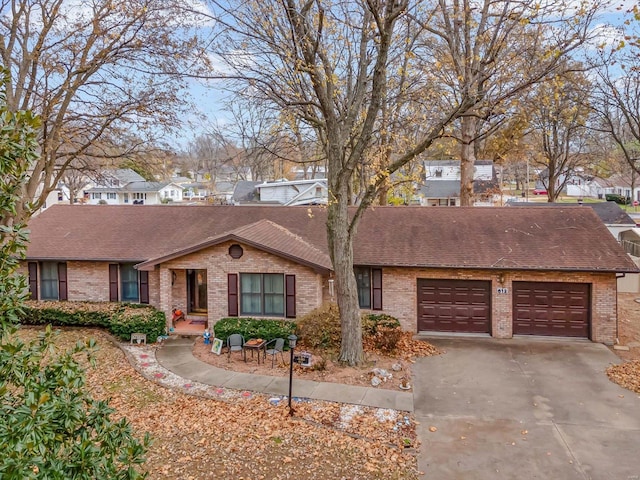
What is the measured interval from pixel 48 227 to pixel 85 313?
5.47 m

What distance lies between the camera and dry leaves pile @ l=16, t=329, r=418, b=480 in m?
8.09

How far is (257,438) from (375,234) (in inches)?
422

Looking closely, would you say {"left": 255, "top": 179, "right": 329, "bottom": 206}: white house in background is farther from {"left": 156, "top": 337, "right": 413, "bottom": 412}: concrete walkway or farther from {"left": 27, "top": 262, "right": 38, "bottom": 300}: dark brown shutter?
{"left": 156, "top": 337, "right": 413, "bottom": 412}: concrete walkway

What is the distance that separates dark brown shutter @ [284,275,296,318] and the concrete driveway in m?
4.39

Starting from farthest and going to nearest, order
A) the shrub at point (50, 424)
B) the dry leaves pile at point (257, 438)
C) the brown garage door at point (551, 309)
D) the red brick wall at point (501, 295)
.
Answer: the brown garage door at point (551, 309) → the red brick wall at point (501, 295) → the dry leaves pile at point (257, 438) → the shrub at point (50, 424)

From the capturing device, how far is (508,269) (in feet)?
52.2

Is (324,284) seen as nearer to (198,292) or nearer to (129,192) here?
(198,292)

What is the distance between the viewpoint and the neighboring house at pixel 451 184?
137 ft

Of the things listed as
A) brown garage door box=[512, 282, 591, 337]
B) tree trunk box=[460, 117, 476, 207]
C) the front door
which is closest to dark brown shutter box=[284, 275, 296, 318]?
the front door

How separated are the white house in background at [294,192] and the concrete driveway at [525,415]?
83.9 feet

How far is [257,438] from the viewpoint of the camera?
29.9ft

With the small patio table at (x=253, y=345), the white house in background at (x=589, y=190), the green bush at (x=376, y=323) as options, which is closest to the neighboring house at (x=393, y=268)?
the green bush at (x=376, y=323)

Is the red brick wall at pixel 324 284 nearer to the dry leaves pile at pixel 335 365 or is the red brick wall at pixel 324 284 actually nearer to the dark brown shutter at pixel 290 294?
the dark brown shutter at pixel 290 294

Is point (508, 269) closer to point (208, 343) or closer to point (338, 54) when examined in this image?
point (338, 54)
